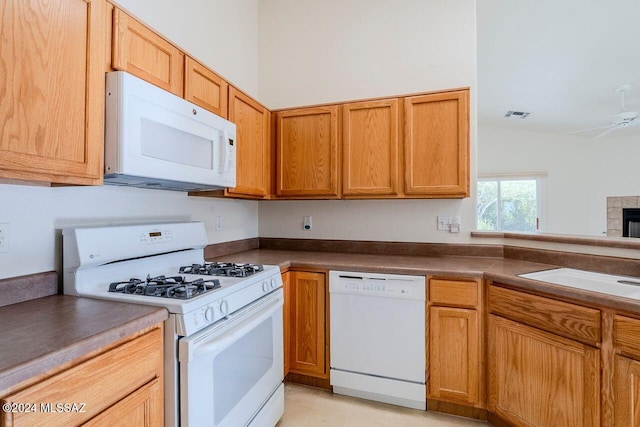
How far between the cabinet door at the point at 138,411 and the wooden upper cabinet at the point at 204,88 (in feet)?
4.39

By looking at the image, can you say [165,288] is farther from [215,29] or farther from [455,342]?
[215,29]

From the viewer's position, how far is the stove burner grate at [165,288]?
122 centimetres

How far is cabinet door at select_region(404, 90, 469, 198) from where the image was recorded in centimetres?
210

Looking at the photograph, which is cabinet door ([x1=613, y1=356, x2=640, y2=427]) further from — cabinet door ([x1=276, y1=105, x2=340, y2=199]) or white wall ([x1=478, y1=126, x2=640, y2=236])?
white wall ([x1=478, y1=126, x2=640, y2=236])

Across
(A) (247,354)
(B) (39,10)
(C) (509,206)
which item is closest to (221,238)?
(A) (247,354)

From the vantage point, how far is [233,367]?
1.37 metres

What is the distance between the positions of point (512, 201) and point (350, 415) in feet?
19.0

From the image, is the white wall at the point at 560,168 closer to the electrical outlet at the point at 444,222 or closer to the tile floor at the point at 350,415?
the electrical outlet at the point at 444,222

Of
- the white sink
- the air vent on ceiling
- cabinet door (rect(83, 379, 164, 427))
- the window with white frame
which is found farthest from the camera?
the window with white frame

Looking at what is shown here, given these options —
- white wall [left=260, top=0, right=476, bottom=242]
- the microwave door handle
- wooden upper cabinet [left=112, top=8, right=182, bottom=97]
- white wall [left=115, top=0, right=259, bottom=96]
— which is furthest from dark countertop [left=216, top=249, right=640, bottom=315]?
white wall [left=115, top=0, right=259, bottom=96]

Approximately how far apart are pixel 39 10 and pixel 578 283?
8.57 ft

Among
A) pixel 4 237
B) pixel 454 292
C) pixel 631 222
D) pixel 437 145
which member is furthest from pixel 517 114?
pixel 4 237

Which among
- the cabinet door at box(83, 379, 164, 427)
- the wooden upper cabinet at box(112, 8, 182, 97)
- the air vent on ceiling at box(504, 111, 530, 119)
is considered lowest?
the cabinet door at box(83, 379, 164, 427)

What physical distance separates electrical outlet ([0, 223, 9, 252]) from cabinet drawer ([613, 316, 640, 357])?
2387 millimetres
